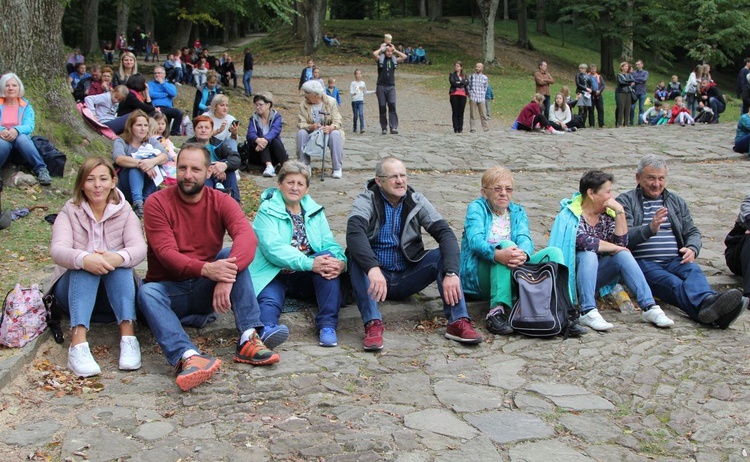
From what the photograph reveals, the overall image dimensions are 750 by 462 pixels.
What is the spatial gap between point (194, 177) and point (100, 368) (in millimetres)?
1432

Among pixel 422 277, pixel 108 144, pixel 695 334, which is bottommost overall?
pixel 695 334

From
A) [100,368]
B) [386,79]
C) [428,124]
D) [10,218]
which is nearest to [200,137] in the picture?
[10,218]

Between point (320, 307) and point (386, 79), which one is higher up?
point (386, 79)

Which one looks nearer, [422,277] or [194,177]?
[194,177]

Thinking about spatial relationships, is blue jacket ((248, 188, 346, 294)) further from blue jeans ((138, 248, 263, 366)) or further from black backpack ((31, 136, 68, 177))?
black backpack ((31, 136, 68, 177))

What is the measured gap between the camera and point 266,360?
5387mm

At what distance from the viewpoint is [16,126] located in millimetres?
9297

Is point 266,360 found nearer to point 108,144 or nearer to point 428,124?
point 108,144

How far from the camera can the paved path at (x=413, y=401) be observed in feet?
14.4

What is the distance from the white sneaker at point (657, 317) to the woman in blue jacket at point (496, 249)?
898mm

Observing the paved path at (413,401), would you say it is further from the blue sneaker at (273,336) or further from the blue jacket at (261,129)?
the blue jacket at (261,129)

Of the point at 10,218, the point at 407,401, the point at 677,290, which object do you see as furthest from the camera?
the point at 10,218

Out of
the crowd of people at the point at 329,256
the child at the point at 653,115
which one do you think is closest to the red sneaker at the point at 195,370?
the crowd of people at the point at 329,256

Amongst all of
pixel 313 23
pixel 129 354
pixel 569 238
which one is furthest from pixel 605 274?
pixel 313 23
